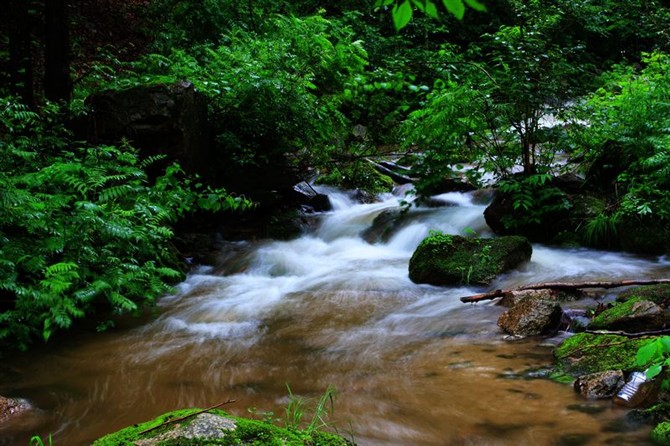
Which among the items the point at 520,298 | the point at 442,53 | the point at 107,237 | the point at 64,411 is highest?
the point at 442,53

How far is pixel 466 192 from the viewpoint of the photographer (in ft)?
36.6

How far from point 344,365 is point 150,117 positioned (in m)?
5.44

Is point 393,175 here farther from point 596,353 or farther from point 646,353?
point 646,353

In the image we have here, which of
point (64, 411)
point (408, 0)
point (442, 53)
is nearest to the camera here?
point (408, 0)

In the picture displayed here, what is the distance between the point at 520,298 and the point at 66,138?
6.57 metres

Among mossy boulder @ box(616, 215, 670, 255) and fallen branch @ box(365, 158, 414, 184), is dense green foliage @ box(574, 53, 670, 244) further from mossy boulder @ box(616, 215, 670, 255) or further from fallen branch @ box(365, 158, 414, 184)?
fallen branch @ box(365, 158, 414, 184)

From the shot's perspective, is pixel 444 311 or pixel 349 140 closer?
pixel 444 311

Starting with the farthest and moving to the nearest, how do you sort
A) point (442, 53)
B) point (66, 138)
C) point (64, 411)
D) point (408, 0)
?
point (442, 53) → point (66, 138) → point (64, 411) → point (408, 0)

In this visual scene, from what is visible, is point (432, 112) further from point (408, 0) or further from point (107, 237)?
point (408, 0)

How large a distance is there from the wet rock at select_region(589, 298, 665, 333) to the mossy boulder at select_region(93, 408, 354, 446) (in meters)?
3.33

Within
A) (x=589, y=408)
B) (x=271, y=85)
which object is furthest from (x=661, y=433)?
(x=271, y=85)

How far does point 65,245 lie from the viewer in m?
4.91

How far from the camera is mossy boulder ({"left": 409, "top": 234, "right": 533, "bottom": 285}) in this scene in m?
6.81

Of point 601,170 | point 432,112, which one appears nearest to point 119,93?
point 432,112
